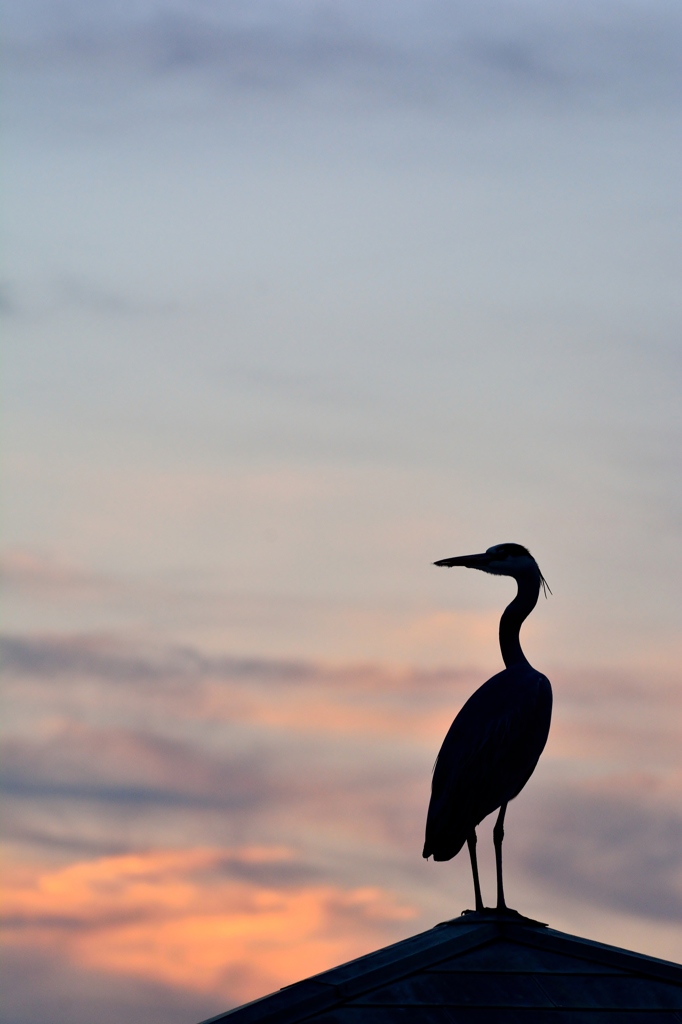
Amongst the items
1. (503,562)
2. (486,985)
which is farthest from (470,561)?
(486,985)

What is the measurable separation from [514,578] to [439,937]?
14.1ft

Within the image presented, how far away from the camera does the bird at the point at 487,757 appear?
14430mm

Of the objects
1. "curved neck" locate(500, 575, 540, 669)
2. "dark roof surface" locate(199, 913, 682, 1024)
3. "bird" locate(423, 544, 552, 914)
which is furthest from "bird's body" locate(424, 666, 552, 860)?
"dark roof surface" locate(199, 913, 682, 1024)

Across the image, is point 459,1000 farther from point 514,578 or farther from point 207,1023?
point 514,578

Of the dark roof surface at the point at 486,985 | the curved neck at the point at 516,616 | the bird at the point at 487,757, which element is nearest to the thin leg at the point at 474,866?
the bird at the point at 487,757

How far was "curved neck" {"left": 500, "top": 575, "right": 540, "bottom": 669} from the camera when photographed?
50.4 feet

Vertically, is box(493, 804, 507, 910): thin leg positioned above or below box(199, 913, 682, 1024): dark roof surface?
above

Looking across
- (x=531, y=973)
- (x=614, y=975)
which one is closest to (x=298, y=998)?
(x=531, y=973)

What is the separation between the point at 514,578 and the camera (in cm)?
1547

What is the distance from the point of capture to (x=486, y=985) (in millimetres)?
11953

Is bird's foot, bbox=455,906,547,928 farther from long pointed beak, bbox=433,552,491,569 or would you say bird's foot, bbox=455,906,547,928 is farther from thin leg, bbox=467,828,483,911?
long pointed beak, bbox=433,552,491,569

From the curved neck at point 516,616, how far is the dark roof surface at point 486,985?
Result: 3201mm

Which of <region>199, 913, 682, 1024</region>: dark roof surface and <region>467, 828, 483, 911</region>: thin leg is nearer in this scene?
<region>199, 913, 682, 1024</region>: dark roof surface

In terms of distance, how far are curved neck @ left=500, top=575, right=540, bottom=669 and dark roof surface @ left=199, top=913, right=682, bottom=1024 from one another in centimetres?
320
